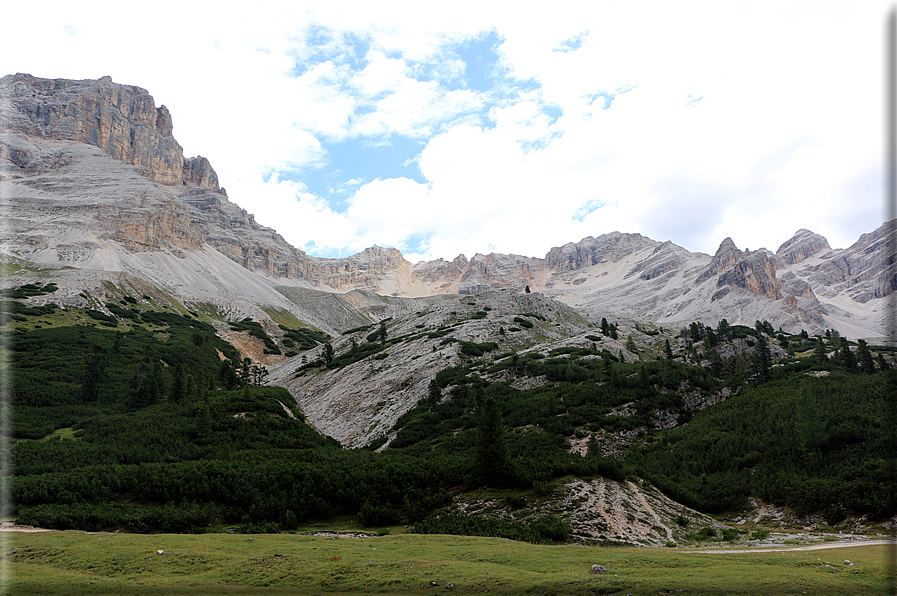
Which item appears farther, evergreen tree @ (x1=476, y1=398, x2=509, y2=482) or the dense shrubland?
evergreen tree @ (x1=476, y1=398, x2=509, y2=482)

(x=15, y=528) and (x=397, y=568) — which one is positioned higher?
(x=15, y=528)

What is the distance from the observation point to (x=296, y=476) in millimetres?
34062

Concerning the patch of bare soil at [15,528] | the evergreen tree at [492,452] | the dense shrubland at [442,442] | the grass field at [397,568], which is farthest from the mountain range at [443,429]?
the grass field at [397,568]

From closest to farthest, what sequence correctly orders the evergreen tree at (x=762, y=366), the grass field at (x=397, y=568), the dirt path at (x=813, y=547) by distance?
the grass field at (x=397, y=568) < the dirt path at (x=813, y=547) < the evergreen tree at (x=762, y=366)

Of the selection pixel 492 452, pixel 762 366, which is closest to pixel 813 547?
pixel 492 452

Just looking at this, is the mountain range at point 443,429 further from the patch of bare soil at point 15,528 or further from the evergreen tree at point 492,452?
the patch of bare soil at point 15,528

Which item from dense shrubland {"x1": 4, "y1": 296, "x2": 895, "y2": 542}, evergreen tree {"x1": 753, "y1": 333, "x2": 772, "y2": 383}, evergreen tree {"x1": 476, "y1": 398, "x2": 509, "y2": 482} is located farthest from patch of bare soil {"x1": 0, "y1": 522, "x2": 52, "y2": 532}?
evergreen tree {"x1": 753, "y1": 333, "x2": 772, "y2": 383}

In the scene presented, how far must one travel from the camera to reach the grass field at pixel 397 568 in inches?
571

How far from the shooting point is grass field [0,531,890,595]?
14.5m

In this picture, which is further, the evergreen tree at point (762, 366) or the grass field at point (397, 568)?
the evergreen tree at point (762, 366)

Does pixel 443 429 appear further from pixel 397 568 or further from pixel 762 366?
pixel 762 366

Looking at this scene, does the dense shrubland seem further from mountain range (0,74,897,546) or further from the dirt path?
the dirt path

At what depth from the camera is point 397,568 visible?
17594mm

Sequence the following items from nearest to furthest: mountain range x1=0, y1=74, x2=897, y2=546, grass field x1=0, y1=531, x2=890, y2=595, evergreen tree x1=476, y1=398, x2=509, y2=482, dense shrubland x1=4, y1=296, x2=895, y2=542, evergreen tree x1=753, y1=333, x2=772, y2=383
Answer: grass field x1=0, y1=531, x2=890, y2=595, mountain range x1=0, y1=74, x2=897, y2=546, dense shrubland x1=4, y1=296, x2=895, y2=542, evergreen tree x1=476, y1=398, x2=509, y2=482, evergreen tree x1=753, y1=333, x2=772, y2=383
